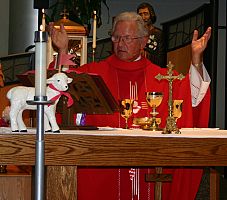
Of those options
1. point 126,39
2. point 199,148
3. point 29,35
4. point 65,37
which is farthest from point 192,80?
point 29,35

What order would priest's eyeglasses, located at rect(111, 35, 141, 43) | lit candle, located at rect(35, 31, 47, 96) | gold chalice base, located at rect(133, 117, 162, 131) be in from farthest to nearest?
1. priest's eyeglasses, located at rect(111, 35, 141, 43)
2. gold chalice base, located at rect(133, 117, 162, 131)
3. lit candle, located at rect(35, 31, 47, 96)

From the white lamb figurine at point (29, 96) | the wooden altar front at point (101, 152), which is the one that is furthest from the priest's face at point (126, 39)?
the wooden altar front at point (101, 152)

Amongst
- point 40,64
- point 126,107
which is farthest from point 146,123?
point 40,64

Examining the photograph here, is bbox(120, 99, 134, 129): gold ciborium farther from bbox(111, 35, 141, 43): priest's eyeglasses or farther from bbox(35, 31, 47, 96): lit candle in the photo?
bbox(35, 31, 47, 96): lit candle

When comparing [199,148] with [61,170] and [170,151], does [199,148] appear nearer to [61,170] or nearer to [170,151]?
[170,151]

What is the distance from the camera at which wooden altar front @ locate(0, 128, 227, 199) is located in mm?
2416

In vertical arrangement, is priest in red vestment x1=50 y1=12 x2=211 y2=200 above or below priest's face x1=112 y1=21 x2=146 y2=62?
below

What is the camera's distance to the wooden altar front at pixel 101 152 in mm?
2416

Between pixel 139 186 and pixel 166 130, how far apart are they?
2.86 feet

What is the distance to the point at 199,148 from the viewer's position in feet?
8.33

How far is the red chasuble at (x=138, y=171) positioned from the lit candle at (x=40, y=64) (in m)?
1.75

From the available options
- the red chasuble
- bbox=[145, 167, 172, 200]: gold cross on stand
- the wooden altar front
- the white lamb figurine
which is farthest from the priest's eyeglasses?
the wooden altar front

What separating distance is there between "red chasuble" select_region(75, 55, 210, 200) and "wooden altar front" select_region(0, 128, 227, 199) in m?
0.96

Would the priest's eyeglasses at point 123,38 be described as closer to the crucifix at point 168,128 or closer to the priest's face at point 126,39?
the priest's face at point 126,39
